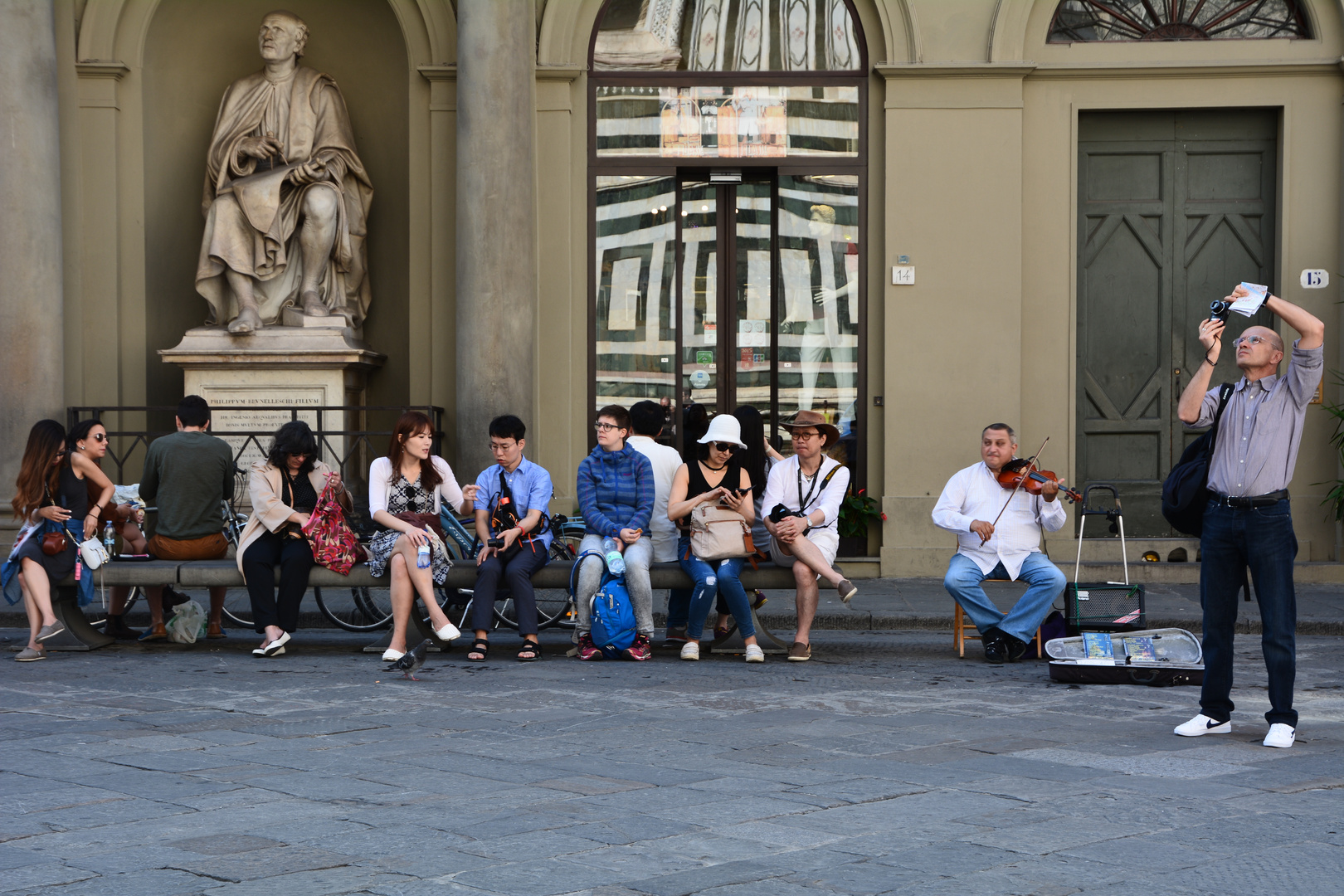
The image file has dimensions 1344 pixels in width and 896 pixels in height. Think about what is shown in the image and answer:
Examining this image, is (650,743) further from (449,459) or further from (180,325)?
(180,325)

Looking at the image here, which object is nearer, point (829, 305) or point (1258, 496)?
point (1258, 496)

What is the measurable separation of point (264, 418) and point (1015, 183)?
625 cm

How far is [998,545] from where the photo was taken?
8.74m

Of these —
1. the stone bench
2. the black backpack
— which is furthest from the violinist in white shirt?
the black backpack

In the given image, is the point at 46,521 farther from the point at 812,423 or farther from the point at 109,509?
the point at 812,423

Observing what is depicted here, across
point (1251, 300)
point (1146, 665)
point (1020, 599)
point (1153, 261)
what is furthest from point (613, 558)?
point (1153, 261)

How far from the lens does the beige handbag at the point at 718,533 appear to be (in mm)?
8625

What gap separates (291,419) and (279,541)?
3.32 metres

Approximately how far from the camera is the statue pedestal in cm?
1187

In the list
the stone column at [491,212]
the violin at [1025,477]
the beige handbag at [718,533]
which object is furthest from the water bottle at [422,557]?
the violin at [1025,477]

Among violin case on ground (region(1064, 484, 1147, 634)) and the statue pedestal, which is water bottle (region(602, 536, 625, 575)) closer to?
violin case on ground (region(1064, 484, 1147, 634))

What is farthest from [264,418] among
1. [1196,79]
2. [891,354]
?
[1196,79]

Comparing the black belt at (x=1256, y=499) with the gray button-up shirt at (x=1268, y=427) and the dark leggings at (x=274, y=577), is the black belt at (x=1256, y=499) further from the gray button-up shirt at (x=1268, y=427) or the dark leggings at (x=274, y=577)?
the dark leggings at (x=274, y=577)

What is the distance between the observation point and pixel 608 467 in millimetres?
8766
